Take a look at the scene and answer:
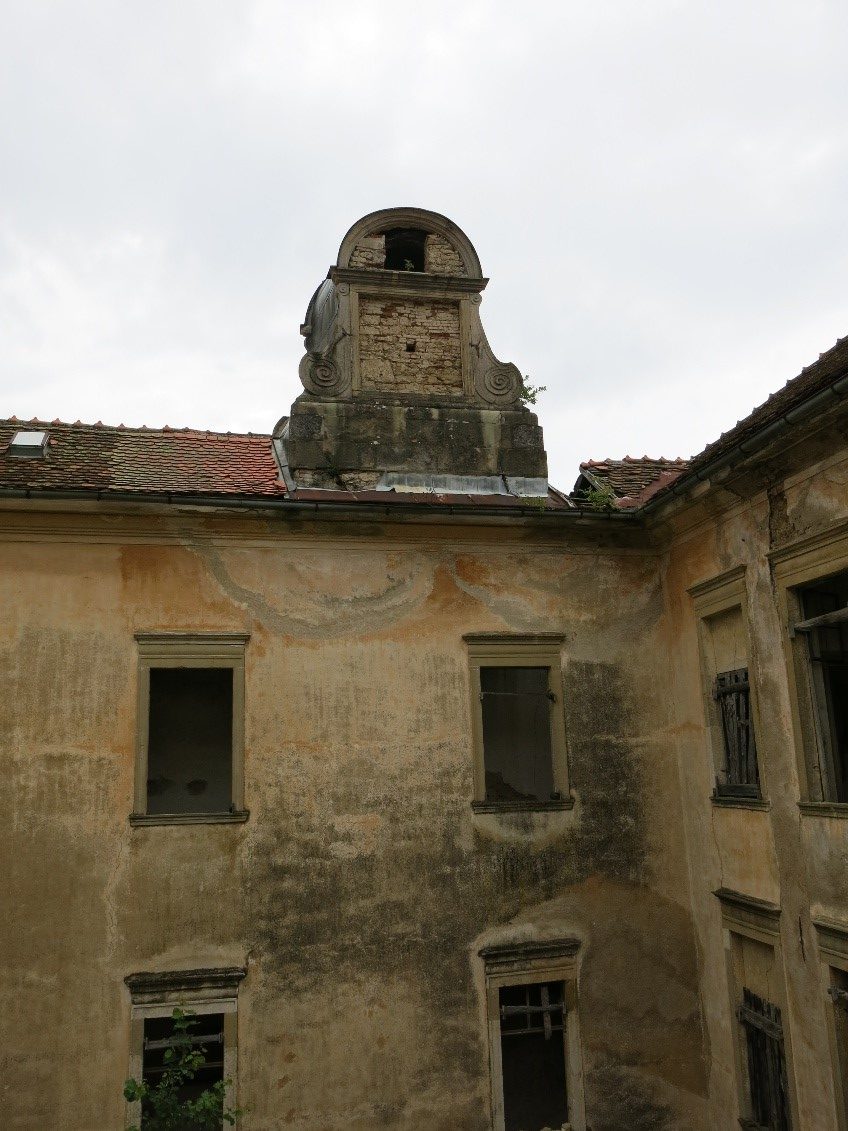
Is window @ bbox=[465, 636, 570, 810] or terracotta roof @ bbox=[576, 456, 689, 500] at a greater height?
terracotta roof @ bbox=[576, 456, 689, 500]

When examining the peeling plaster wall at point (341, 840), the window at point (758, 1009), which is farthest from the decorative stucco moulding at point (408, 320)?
the window at point (758, 1009)

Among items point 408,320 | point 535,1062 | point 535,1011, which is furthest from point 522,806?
point 408,320

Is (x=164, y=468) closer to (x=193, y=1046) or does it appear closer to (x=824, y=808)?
(x=193, y=1046)

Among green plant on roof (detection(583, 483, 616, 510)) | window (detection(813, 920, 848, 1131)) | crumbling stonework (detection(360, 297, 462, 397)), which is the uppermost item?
crumbling stonework (detection(360, 297, 462, 397))

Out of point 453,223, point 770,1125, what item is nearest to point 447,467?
point 453,223

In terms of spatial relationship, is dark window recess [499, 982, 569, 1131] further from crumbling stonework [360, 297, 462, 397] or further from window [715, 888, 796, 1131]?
crumbling stonework [360, 297, 462, 397]

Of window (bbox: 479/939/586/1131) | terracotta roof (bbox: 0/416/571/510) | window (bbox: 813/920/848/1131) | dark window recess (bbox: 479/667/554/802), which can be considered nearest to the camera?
window (bbox: 813/920/848/1131)

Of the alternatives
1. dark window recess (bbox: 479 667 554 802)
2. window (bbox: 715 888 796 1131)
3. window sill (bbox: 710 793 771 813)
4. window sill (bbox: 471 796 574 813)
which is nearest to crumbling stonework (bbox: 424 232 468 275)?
dark window recess (bbox: 479 667 554 802)

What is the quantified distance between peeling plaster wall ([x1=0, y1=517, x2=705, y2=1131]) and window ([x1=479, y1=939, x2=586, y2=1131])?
15 centimetres

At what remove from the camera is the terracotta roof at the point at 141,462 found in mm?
9516

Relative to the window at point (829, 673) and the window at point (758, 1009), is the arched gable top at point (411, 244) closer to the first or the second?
the window at point (829, 673)

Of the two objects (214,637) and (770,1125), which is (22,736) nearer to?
(214,637)

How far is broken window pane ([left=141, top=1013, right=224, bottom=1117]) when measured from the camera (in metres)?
8.60

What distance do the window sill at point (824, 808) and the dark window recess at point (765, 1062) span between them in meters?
1.90
